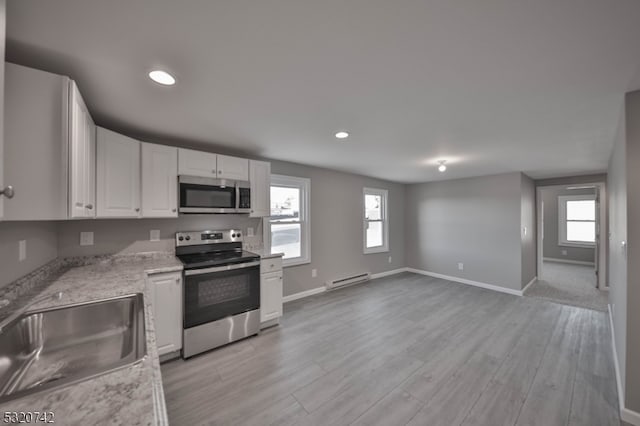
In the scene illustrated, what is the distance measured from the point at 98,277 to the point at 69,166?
39.3 inches

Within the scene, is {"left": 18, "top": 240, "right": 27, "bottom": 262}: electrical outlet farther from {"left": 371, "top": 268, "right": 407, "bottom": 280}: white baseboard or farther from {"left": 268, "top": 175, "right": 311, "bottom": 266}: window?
{"left": 371, "top": 268, "right": 407, "bottom": 280}: white baseboard

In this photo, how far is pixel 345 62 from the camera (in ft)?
4.72

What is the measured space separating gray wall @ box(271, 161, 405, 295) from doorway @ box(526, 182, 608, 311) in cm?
317

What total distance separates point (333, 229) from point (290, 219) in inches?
37.7

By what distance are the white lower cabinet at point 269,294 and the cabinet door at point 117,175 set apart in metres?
1.48

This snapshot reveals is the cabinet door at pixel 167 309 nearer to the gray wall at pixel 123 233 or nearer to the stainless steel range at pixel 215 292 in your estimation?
the stainless steel range at pixel 215 292

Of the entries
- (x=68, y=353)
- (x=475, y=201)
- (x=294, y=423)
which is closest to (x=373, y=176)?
(x=475, y=201)

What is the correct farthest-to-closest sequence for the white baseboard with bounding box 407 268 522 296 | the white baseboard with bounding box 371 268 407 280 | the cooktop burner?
the white baseboard with bounding box 371 268 407 280, the white baseboard with bounding box 407 268 522 296, the cooktop burner

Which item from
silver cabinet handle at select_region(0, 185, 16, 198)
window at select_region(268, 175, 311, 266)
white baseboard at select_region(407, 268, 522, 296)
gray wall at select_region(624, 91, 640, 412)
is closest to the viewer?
silver cabinet handle at select_region(0, 185, 16, 198)

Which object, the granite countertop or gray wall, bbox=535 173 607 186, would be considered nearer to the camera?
the granite countertop

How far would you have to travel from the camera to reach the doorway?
472 cm

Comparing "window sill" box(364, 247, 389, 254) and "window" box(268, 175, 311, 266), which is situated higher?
"window" box(268, 175, 311, 266)

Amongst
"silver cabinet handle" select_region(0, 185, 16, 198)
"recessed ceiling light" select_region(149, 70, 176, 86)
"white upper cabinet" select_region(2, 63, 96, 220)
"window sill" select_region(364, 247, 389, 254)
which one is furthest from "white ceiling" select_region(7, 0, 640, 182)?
"window sill" select_region(364, 247, 389, 254)

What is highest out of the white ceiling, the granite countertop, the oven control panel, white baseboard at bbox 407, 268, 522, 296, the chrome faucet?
the white ceiling
